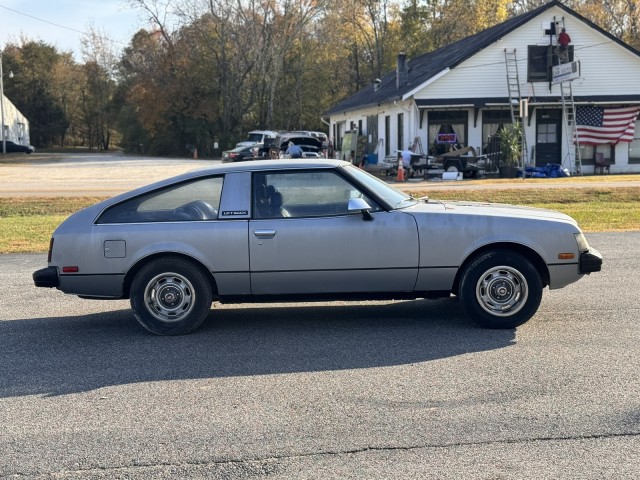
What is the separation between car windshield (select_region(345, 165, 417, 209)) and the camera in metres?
6.69

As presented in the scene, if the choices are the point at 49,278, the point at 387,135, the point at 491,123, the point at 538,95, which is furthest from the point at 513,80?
the point at 49,278

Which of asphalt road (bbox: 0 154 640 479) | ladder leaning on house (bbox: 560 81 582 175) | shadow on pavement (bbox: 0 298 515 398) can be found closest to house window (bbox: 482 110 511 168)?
ladder leaning on house (bbox: 560 81 582 175)

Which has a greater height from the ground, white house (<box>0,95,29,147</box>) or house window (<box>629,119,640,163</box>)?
white house (<box>0,95,29,147</box>)

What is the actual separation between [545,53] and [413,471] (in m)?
29.7

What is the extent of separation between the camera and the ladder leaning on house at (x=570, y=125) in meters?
30.1

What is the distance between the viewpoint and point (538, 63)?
3075cm

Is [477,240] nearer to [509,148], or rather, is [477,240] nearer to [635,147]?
[509,148]

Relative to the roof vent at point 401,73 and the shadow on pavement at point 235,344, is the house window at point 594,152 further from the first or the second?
the shadow on pavement at point 235,344

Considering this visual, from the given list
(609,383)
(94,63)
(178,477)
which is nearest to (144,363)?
(178,477)

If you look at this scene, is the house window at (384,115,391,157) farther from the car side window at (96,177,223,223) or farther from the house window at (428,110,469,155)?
the car side window at (96,177,223,223)

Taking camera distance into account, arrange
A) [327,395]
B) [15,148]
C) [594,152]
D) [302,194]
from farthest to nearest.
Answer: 1. [15,148]
2. [594,152]
3. [302,194]
4. [327,395]

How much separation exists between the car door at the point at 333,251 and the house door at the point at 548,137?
86.9 feet

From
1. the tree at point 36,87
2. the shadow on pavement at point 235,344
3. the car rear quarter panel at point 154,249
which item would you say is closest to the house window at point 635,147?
the shadow on pavement at point 235,344

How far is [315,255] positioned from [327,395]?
176cm
